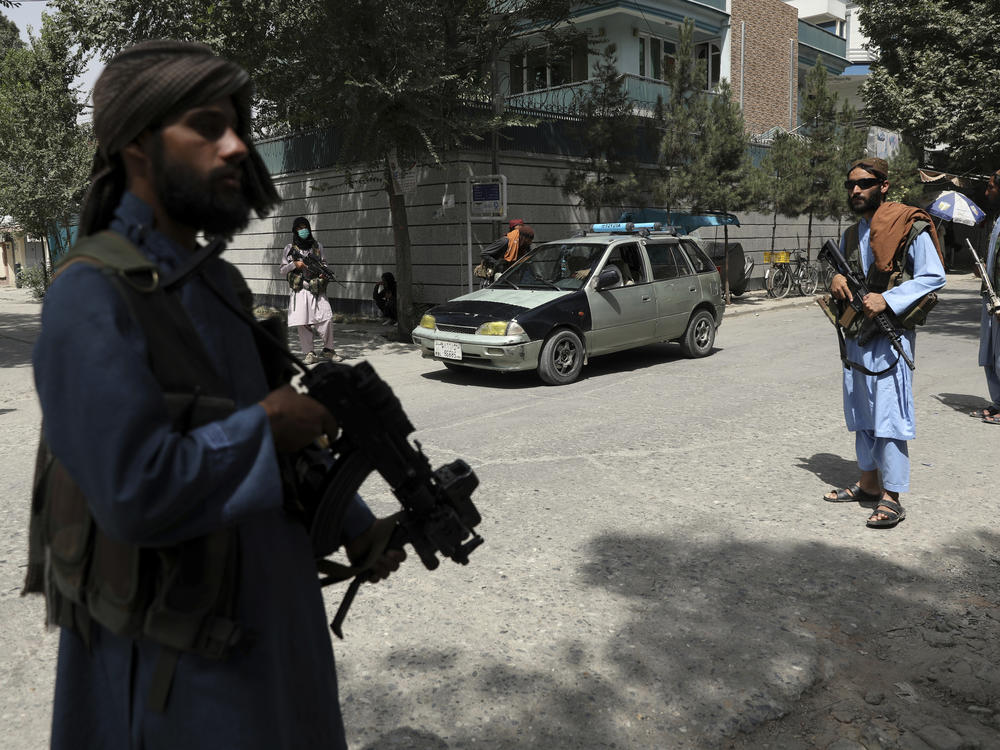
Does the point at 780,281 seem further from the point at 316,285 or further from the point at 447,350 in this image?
the point at 447,350

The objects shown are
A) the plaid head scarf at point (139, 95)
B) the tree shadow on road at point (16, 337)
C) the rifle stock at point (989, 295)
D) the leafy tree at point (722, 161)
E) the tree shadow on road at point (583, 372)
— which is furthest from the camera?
the leafy tree at point (722, 161)

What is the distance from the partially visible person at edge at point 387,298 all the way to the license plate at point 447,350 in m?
6.87

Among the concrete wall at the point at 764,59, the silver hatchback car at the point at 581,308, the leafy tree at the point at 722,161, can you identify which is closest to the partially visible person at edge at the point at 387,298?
the silver hatchback car at the point at 581,308

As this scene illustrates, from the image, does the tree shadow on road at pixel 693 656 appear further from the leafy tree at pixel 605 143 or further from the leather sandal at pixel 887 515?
the leafy tree at pixel 605 143

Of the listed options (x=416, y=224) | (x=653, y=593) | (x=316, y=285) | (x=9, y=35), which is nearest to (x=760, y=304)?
(x=416, y=224)

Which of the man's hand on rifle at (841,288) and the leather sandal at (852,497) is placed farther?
the leather sandal at (852,497)

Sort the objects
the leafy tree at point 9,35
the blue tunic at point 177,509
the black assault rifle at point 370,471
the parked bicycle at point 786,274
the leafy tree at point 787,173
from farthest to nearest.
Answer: the leafy tree at point 9,35, the parked bicycle at point 786,274, the leafy tree at point 787,173, the black assault rifle at point 370,471, the blue tunic at point 177,509

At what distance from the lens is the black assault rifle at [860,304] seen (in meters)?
4.72

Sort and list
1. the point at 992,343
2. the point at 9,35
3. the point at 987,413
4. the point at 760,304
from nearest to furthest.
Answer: the point at 987,413, the point at 992,343, the point at 760,304, the point at 9,35

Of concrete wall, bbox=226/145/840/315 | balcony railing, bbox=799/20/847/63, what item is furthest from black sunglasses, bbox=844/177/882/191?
balcony railing, bbox=799/20/847/63

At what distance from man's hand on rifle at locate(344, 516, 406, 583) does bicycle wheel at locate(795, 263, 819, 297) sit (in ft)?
66.4

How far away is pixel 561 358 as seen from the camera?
31.6 feet

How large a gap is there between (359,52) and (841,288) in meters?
8.77

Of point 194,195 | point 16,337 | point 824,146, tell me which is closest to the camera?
point 194,195
